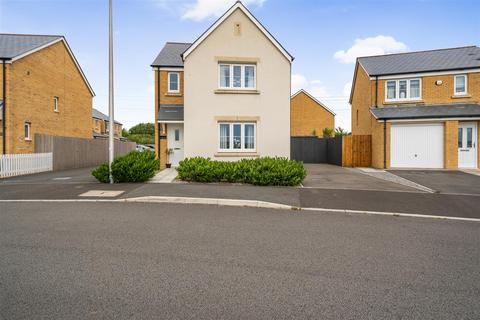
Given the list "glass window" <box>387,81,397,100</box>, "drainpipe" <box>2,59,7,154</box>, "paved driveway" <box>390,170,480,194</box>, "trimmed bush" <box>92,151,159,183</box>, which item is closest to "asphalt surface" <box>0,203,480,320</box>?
"trimmed bush" <box>92,151,159,183</box>

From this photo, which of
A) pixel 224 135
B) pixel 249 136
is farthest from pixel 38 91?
pixel 249 136

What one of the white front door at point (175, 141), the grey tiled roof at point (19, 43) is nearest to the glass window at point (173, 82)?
the white front door at point (175, 141)

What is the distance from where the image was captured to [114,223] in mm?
6441

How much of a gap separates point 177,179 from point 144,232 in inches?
281

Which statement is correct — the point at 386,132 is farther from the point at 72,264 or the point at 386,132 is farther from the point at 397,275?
the point at 72,264

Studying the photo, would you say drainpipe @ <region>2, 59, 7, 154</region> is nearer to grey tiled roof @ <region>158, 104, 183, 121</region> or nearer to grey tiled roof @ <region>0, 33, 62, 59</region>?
grey tiled roof @ <region>0, 33, 62, 59</region>

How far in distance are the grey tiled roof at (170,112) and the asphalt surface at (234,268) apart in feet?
34.5

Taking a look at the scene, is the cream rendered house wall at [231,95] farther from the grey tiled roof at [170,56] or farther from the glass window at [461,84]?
the glass window at [461,84]

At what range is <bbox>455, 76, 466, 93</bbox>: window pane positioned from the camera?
63.0ft

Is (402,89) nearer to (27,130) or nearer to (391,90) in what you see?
(391,90)

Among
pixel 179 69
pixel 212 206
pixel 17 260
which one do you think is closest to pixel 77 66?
pixel 179 69

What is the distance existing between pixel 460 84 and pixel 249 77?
14106 mm

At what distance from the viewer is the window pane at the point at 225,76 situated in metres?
15.1

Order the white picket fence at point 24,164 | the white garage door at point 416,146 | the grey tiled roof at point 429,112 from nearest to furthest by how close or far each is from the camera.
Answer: the white picket fence at point 24,164 < the grey tiled roof at point 429,112 < the white garage door at point 416,146
